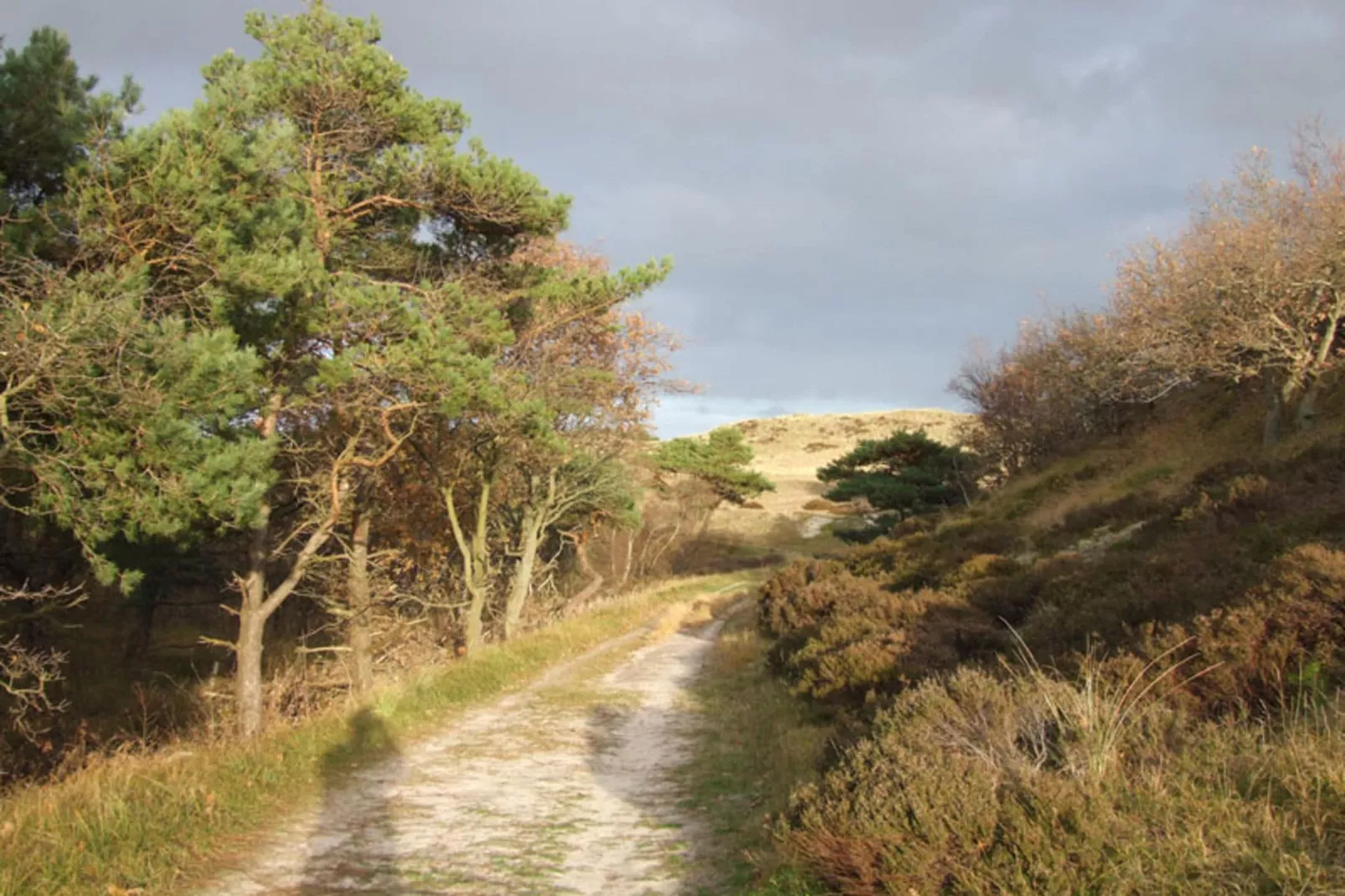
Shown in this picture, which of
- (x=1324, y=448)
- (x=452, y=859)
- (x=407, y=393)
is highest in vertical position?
(x=407, y=393)

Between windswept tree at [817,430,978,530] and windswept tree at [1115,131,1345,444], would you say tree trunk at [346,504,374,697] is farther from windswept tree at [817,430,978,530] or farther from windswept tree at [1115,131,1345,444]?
windswept tree at [817,430,978,530]

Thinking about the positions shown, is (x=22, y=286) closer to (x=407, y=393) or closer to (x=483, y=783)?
(x=407, y=393)

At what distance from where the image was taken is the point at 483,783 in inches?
293

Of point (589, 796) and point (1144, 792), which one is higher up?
point (1144, 792)

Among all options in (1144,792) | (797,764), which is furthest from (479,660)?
(1144,792)

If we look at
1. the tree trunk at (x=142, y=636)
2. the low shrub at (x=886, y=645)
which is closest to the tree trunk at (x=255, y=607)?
the low shrub at (x=886, y=645)

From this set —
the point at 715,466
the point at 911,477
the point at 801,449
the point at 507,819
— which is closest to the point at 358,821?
the point at 507,819

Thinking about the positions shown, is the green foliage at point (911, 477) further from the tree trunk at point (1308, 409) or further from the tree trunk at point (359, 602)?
the tree trunk at point (359, 602)

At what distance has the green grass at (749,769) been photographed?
5.02 metres

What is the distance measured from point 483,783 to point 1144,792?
5.34m

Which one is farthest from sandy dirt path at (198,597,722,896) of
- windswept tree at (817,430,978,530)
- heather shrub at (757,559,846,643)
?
windswept tree at (817,430,978,530)

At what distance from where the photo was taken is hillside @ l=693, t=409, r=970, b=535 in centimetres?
6034

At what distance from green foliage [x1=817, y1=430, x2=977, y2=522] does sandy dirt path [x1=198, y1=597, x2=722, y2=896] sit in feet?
85.9

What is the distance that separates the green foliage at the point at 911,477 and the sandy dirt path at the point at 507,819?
2617 centimetres
